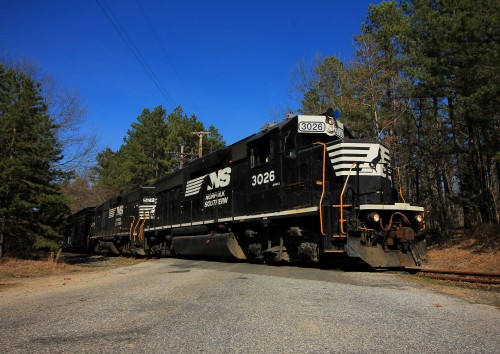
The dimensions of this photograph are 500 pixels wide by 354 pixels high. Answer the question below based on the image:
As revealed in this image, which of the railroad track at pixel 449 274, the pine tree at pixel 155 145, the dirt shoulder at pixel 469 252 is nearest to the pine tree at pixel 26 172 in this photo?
the railroad track at pixel 449 274

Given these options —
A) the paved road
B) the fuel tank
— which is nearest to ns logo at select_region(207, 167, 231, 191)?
the fuel tank

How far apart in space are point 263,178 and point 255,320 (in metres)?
6.73

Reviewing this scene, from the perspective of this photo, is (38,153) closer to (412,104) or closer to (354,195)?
(354,195)

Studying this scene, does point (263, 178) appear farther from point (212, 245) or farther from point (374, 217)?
point (374, 217)

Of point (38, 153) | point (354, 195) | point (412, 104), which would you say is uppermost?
point (412, 104)

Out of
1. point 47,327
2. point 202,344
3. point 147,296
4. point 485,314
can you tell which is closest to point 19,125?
point 147,296

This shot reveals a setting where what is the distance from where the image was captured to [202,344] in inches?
155

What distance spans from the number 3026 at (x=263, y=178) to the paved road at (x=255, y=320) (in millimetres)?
3932

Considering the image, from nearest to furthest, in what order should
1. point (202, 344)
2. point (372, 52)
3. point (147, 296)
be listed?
point (202, 344) → point (147, 296) → point (372, 52)

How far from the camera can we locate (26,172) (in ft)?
53.3

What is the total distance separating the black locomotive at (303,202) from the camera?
891 centimetres

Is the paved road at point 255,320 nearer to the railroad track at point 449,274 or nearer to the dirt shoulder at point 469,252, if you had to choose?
the railroad track at point 449,274

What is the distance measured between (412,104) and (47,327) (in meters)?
25.8

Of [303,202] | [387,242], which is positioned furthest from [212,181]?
[387,242]
